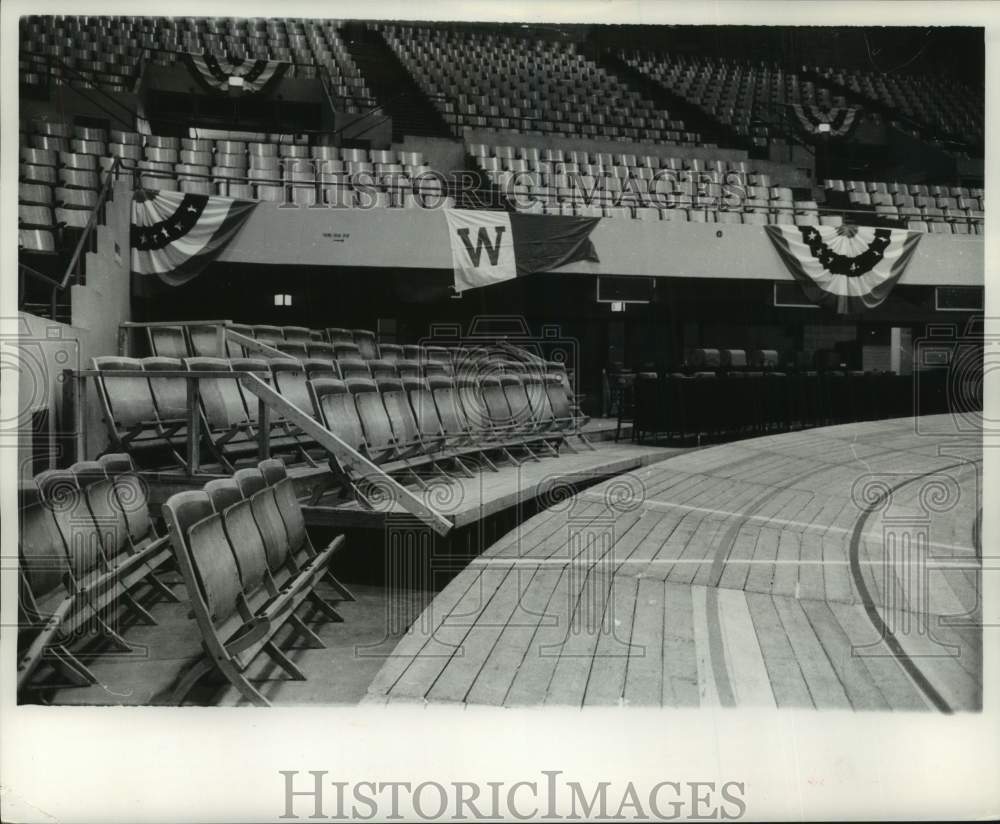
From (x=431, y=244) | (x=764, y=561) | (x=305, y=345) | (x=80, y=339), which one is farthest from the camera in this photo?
(x=305, y=345)

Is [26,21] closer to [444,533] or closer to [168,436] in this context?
[168,436]

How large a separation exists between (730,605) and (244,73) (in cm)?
477

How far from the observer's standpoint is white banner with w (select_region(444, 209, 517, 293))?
2.51 metres

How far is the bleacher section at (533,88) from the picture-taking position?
222 centimetres

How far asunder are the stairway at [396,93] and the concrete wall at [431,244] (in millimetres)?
1294

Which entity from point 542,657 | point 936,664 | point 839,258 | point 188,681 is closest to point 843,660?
point 936,664

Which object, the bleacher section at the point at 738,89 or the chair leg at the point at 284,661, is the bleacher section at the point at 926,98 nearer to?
the bleacher section at the point at 738,89

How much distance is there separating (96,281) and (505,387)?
1429 millimetres

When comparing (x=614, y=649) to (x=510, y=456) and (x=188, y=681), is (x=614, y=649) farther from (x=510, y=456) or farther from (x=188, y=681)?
(x=510, y=456)

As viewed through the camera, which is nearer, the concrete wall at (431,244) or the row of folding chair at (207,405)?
the row of folding chair at (207,405)

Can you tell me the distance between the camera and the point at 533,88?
114 inches

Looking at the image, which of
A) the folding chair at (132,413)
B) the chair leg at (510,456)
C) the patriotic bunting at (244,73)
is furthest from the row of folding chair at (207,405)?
the patriotic bunting at (244,73)

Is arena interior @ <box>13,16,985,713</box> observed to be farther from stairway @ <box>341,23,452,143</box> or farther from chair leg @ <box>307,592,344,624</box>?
stairway @ <box>341,23,452,143</box>

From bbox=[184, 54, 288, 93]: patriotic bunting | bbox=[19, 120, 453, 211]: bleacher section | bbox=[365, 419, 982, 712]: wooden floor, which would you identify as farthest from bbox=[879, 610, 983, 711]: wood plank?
bbox=[184, 54, 288, 93]: patriotic bunting
